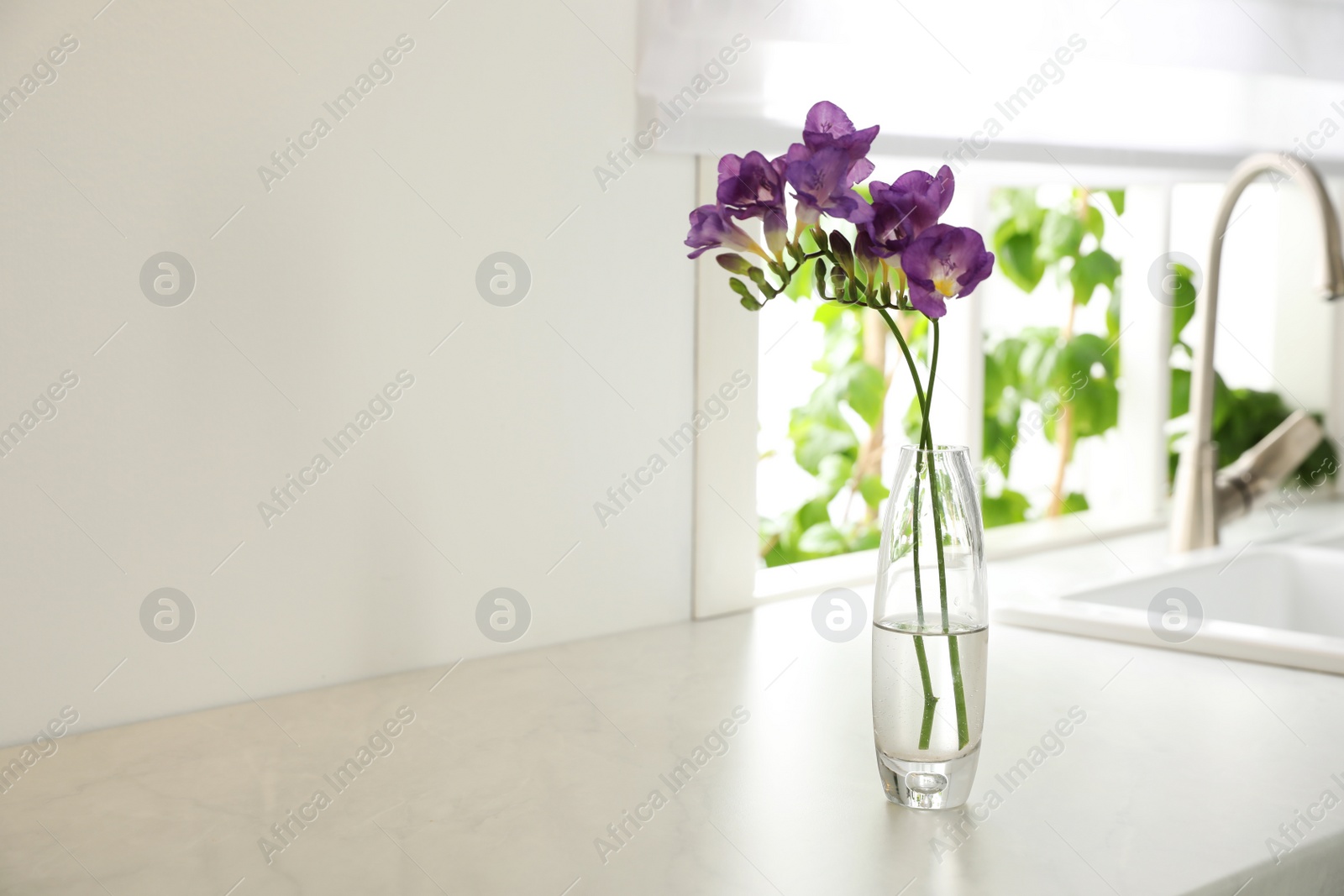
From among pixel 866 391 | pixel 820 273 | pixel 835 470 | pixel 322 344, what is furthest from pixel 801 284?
pixel 820 273

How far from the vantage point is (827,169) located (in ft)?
2.30

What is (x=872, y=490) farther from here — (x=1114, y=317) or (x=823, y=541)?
(x=1114, y=317)

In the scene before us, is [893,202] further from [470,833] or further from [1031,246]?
[1031,246]

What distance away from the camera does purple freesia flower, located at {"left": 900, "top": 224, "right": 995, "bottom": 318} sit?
0.69 meters

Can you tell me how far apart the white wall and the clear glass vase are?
1.51 ft

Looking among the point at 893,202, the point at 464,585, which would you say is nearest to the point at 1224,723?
the point at 893,202

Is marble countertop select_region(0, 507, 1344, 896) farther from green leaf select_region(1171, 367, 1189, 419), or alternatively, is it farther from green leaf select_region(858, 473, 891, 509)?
green leaf select_region(1171, 367, 1189, 419)

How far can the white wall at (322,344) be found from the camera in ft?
2.90

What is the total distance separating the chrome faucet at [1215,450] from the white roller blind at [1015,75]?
13cm

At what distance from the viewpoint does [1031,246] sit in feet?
6.32

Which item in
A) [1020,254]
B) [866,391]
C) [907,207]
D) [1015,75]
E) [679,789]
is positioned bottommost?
[679,789]

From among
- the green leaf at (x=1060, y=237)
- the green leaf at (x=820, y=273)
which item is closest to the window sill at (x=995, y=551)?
the green leaf at (x=1060, y=237)

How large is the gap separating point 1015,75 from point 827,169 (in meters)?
0.70

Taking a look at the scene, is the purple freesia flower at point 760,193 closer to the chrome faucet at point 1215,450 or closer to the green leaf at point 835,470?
the chrome faucet at point 1215,450
